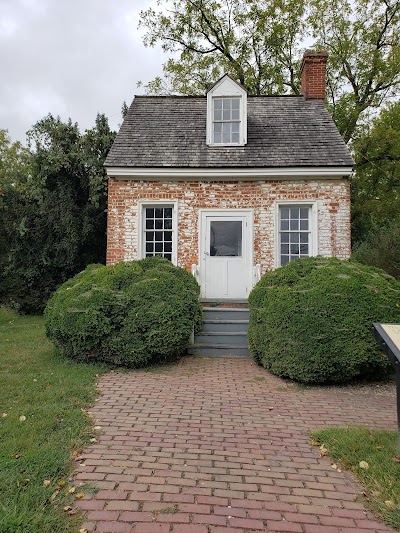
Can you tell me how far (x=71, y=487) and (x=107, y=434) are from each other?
3.57 ft

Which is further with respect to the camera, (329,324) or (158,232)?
(158,232)

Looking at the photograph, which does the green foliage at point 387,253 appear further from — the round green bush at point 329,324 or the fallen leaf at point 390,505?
the fallen leaf at point 390,505

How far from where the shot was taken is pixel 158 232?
10.3 m

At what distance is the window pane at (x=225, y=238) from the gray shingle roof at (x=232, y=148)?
1514 millimetres

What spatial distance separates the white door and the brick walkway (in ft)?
12.7

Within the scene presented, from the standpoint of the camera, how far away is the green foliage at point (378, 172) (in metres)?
17.5

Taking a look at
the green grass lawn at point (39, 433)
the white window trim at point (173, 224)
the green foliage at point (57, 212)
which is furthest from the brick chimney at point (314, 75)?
the green grass lawn at point (39, 433)

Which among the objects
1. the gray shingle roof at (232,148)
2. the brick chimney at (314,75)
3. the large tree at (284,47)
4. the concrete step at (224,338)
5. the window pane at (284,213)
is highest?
the large tree at (284,47)

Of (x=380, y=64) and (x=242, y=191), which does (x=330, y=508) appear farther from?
(x=380, y=64)

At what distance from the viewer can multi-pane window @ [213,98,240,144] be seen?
1080 cm

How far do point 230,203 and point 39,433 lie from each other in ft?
24.2

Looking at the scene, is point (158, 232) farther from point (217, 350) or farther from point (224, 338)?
point (217, 350)

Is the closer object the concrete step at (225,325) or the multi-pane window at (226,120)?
the concrete step at (225,325)

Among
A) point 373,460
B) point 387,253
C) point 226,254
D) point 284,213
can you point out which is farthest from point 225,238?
point 373,460
